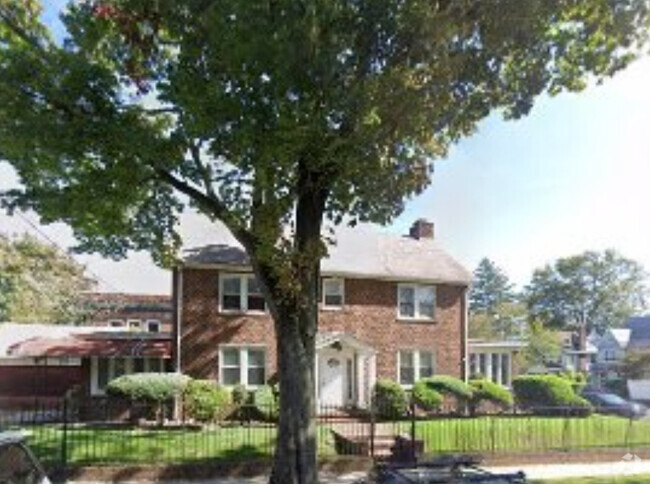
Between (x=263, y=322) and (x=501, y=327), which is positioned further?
(x=501, y=327)

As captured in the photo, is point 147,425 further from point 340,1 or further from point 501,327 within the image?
point 501,327

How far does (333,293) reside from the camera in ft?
109

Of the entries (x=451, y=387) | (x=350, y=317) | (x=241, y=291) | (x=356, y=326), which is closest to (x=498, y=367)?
(x=451, y=387)

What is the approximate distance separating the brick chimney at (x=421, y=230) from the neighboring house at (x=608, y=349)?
57.2m

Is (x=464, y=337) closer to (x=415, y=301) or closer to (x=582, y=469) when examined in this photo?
(x=415, y=301)

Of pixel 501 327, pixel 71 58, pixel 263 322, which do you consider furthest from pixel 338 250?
pixel 501 327

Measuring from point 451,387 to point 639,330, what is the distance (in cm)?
6800

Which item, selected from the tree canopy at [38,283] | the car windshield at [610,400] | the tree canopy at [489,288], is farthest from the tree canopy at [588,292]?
the tree canopy at [38,283]

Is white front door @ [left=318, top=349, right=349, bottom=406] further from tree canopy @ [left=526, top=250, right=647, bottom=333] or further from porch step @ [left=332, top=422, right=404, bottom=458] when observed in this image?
tree canopy @ [left=526, top=250, right=647, bottom=333]

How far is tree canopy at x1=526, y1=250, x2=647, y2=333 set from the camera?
98750 mm

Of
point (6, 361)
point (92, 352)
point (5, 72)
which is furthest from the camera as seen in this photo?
point (6, 361)

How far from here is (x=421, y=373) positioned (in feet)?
114

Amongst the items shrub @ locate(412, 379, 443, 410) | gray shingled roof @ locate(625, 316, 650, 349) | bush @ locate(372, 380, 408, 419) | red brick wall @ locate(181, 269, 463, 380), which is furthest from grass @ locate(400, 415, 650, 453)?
gray shingled roof @ locate(625, 316, 650, 349)

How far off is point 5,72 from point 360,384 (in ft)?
68.9
